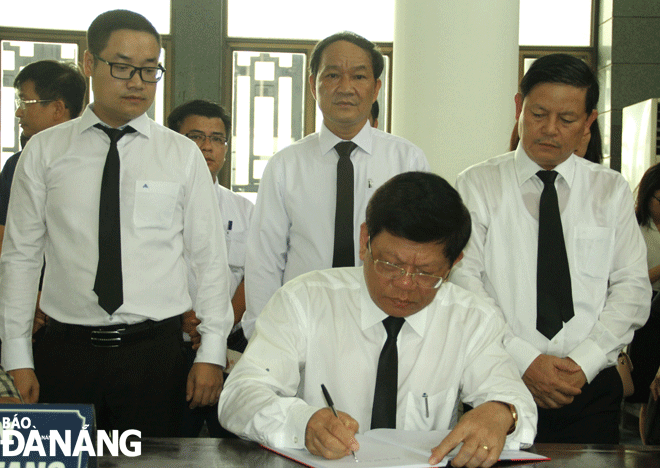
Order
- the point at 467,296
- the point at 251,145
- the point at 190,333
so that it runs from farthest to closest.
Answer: the point at 251,145, the point at 190,333, the point at 467,296

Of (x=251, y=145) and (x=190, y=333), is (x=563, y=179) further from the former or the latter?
(x=251, y=145)

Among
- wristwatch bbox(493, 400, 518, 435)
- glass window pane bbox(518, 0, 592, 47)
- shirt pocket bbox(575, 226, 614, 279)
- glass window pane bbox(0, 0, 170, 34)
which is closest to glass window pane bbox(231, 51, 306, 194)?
glass window pane bbox(0, 0, 170, 34)

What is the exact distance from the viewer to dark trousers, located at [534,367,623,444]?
81.8 inches

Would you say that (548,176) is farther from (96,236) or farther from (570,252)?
(96,236)

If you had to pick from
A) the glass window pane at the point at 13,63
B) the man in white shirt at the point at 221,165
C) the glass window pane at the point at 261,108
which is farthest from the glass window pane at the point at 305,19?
the man in white shirt at the point at 221,165

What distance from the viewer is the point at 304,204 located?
99.7 inches

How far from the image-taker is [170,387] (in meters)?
2.17

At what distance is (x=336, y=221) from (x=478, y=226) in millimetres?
502

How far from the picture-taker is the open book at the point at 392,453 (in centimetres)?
133

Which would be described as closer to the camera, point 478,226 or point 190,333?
point 478,226

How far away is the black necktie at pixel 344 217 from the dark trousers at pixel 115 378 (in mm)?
631

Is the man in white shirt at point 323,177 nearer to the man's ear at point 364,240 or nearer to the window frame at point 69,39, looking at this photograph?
the man's ear at point 364,240

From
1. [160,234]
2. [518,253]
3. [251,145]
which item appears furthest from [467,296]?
[251,145]

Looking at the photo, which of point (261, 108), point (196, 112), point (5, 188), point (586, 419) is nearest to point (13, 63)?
point (261, 108)
